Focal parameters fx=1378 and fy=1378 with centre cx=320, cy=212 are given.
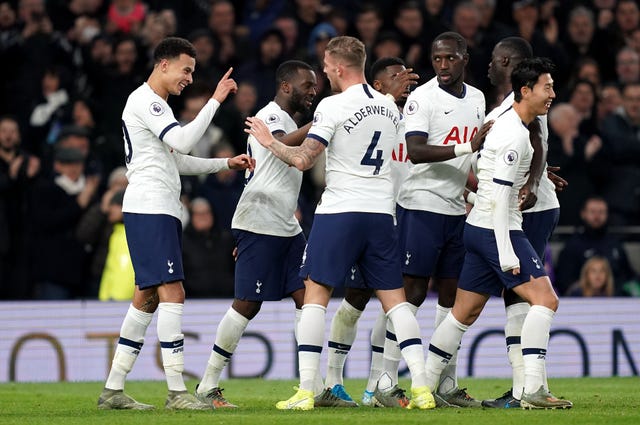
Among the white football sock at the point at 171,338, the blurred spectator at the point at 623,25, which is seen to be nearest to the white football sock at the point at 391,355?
the white football sock at the point at 171,338

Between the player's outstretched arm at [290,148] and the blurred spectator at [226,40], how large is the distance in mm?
10011

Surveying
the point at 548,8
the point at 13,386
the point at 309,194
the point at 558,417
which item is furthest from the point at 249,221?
the point at 548,8

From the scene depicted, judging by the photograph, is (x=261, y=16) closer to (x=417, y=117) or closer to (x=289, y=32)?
(x=289, y=32)

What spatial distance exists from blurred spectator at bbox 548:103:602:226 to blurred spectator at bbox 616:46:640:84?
199 cm

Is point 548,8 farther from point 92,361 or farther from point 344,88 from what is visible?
point 344,88

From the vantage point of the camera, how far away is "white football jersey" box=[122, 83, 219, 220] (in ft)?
36.1

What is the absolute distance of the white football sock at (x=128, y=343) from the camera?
11195mm

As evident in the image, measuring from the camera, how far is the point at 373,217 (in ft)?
35.2

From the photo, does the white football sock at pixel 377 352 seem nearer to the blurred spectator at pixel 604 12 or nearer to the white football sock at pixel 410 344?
the white football sock at pixel 410 344

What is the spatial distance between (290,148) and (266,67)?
9.87m

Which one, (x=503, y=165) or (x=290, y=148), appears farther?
(x=290, y=148)

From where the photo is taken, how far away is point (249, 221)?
11797 mm

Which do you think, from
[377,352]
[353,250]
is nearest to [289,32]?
[377,352]

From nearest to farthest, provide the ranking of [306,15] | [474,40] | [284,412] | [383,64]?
[284,412] → [383,64] → [474,40] → [306,15]
